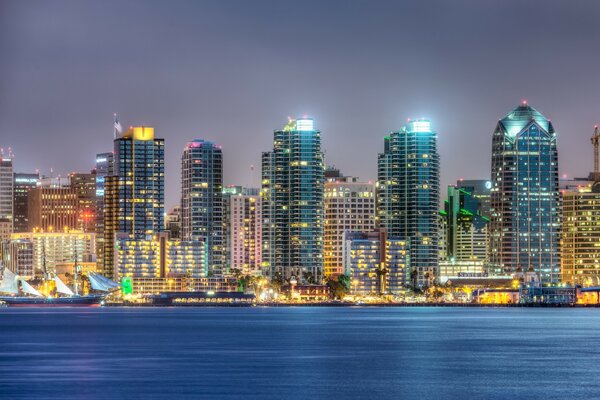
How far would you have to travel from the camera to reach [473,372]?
119 m

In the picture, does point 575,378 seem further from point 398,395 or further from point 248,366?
point 248,366

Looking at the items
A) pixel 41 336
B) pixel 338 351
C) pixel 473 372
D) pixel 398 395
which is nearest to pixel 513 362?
pixel 473 372

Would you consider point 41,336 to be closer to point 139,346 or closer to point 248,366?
point 139,346

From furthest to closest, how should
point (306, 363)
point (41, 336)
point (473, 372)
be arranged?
point (41, 336)
point (306, 363)
point (473, 372)

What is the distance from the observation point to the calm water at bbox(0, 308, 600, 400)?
103500 mm

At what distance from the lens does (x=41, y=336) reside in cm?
18150

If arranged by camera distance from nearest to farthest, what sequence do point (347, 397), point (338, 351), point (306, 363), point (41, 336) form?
point (347, 397)
point (306, 363)
point (338, 351)
point (41, 336)

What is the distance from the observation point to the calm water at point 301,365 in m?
104

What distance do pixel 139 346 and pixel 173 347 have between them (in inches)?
167

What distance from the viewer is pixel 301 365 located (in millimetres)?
125812

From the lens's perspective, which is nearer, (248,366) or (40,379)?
(40,379)

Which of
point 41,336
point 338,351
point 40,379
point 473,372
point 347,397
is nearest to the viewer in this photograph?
point 347,397

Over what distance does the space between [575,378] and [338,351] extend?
120 feet

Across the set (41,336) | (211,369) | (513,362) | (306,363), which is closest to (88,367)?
(211,369)
